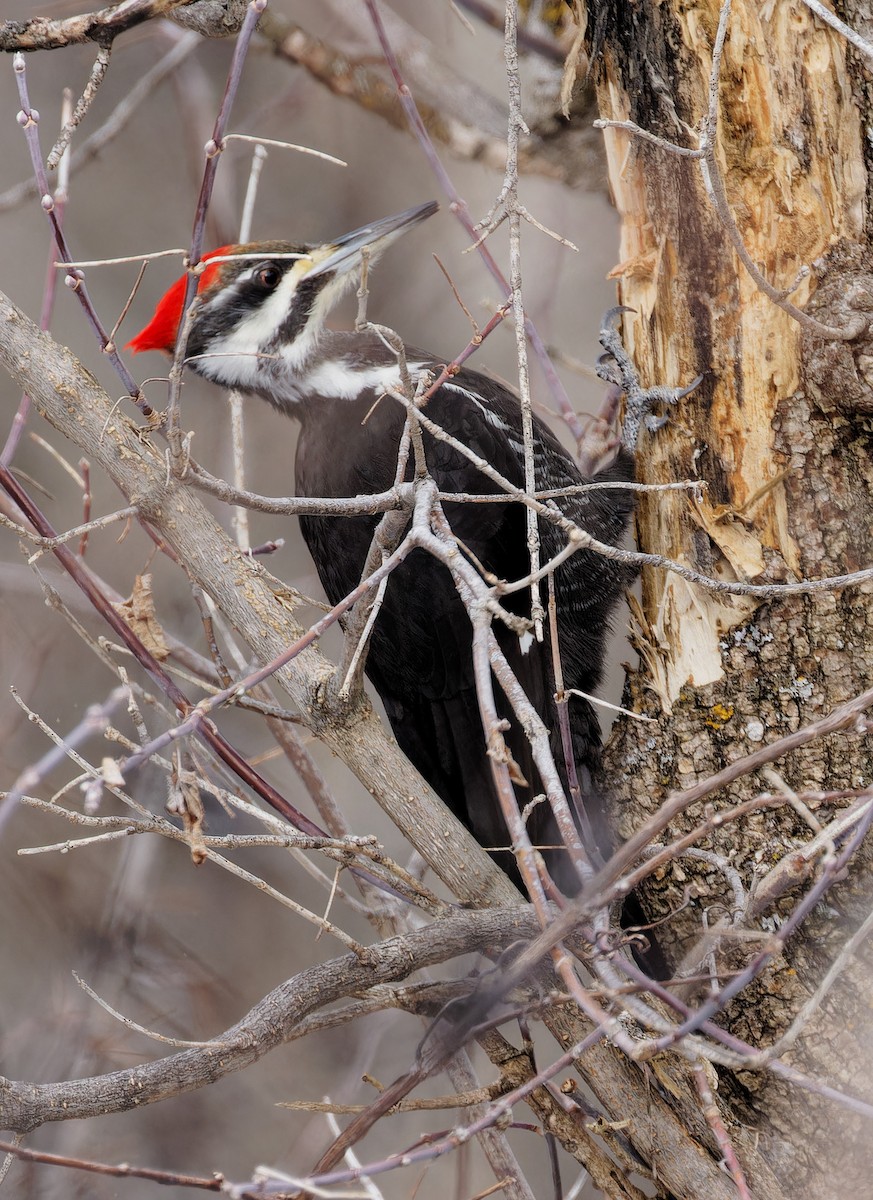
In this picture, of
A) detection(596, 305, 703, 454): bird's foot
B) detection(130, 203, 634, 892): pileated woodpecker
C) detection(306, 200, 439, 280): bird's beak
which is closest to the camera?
detection(596, 305, 703, 454): bird's foot

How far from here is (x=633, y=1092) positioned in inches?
65.0

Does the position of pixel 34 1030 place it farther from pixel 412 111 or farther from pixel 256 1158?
pixel 412 111

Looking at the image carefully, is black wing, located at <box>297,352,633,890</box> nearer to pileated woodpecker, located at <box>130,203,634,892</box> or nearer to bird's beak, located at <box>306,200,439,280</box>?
pileated woodpecker, located at <box>130,203,634,892</box>

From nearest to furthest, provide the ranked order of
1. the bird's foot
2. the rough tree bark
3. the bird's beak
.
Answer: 1. the rough tree bark
2. the bird's foot
3. the bird's beak

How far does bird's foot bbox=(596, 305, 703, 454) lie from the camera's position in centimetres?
187

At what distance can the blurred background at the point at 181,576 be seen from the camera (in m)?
Answer: 3.08

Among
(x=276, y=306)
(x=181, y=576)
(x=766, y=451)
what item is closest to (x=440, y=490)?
(x=276, y=306)

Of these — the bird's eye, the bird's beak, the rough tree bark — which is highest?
the bird's eye

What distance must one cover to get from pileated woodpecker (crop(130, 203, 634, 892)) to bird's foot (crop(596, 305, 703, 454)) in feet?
0.33

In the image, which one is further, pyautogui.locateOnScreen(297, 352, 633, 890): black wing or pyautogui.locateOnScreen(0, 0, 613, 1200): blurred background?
pyautogui.locateOnScreen(0, 0, 613, 1200): blurred background

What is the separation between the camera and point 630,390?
1.97m

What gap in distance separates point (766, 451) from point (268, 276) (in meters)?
1.15

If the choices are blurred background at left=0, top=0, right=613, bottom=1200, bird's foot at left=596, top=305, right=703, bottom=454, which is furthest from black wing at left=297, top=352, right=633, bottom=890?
blurred background at left=0, top=0, right=613, bottom=1200

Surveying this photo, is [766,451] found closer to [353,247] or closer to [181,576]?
[353,247]
